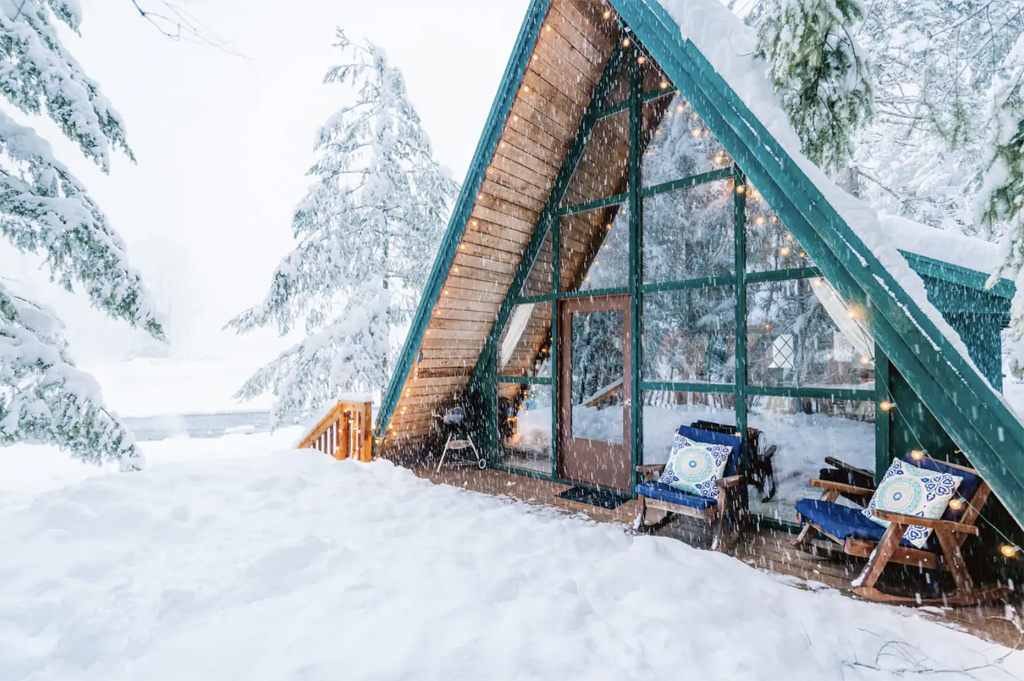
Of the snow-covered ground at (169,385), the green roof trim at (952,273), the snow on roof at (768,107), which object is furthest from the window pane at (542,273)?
the snow-covered ground at (169,385)

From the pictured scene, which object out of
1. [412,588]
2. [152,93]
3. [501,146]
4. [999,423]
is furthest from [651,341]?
[152,93]

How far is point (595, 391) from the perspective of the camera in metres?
5.81

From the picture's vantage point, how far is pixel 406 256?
1042 cm

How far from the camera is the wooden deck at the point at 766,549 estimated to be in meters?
2.96

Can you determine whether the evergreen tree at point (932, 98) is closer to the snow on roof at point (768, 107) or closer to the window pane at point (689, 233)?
the snow on roof at point (768, 107)

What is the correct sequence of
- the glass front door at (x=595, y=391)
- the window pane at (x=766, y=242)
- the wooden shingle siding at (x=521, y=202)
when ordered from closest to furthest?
the window pane at (x=766, y=242)
the wooden shingle siding at (x=521, y=202)
the glass front door at (x=595, y=391)

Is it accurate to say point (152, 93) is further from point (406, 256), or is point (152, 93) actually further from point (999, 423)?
point (999, 423)

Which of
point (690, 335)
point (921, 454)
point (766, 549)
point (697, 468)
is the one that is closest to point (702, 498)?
point (697, 468)

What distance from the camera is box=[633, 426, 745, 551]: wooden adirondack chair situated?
399 cm

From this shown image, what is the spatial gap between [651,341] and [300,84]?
129 m

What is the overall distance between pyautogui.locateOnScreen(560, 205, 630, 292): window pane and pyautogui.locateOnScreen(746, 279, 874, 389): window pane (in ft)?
4.67

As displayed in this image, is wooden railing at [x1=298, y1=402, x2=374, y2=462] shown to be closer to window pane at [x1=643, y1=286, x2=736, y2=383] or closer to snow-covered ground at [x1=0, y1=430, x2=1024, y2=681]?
snow-covered ground at [x1=0, y1=430, x2=1024, y2=681]

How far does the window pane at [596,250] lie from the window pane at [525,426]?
1.43 meters

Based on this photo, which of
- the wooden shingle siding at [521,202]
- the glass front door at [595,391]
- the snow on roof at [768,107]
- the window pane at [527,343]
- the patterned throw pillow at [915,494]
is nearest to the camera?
Answer: the snow on roof at [768,107]
